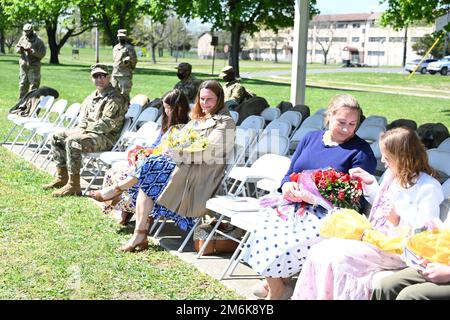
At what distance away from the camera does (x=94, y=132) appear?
7.82 meters

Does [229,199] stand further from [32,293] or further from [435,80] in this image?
[435,80]

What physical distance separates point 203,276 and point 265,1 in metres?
29.5

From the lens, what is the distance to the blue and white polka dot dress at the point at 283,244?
4301mm

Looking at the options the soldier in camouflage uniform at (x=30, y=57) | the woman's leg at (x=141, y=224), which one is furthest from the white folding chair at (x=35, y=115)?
the woman's leg at (x=141, y=224)

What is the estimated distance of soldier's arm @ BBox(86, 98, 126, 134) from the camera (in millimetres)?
7852

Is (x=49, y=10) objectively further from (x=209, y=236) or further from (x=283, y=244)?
(x=283, y=244)

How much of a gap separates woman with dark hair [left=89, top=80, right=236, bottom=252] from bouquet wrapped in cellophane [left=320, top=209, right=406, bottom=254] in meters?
1.89

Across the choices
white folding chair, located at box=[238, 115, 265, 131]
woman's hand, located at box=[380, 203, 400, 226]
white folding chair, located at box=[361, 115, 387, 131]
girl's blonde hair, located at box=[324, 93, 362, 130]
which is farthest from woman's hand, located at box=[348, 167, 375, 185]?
white folding chair, located at box=[361, 115, 387, 131]

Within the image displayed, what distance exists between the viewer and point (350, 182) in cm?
433

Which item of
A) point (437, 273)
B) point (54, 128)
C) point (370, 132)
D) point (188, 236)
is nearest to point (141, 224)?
point (188, 236)

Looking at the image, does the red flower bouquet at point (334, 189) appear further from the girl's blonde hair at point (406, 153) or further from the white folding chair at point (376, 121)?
the white folding chair at point (376, 121)

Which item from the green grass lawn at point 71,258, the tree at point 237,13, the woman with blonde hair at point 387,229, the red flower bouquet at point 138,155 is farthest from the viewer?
the tree at point 237,13

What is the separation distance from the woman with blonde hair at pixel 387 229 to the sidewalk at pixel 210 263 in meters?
0.99
